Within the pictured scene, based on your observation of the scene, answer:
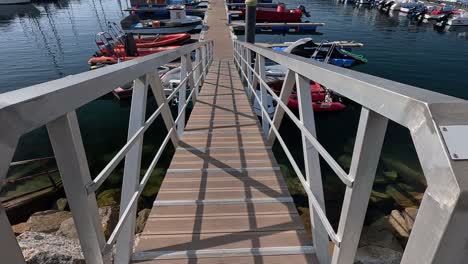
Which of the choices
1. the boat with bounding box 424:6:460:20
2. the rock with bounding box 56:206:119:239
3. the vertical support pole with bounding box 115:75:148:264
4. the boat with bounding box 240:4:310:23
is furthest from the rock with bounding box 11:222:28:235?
A: the boat with bounding box 424:6:460:20

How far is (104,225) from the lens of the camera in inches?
211

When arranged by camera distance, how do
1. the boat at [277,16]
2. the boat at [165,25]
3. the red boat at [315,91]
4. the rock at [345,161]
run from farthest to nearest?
the boat at [277,16] < the boat at [165,25] < the red boat at [315,91] < the rock at [345,161]

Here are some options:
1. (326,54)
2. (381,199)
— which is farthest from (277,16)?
(381,199)

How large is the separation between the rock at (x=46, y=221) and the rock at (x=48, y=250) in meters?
1.46

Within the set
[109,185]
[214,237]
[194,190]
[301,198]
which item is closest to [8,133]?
[214,237]

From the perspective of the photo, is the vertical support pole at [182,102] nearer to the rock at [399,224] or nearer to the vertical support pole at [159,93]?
the vertical support pole at [159,93]

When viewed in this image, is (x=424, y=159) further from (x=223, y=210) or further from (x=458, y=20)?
Answer: (x=458, y=20)

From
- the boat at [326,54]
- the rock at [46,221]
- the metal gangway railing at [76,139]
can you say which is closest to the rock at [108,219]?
the rock at [46,221]

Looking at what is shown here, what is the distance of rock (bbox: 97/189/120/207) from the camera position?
7.04 m

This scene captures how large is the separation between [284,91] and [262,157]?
1.03m

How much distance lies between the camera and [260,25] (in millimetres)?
27203

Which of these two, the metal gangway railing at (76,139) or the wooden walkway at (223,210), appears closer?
the metal gangway railing at (76,139)

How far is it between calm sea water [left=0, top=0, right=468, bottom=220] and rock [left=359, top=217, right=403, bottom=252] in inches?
161

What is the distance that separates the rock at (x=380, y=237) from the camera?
5.38 metres
